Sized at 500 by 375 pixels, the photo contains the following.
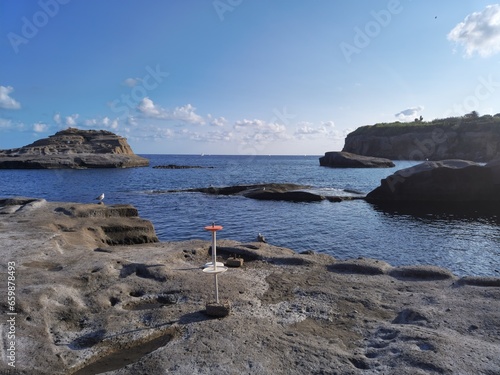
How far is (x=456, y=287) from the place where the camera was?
12.8 meters

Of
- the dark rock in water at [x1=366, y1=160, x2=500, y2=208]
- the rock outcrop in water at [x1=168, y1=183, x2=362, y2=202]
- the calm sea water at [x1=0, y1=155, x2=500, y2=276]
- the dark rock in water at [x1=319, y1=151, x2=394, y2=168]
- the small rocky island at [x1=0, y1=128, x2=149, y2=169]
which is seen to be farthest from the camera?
the small rocky island at [x1=0, y1=128, x2=149, y2=169]

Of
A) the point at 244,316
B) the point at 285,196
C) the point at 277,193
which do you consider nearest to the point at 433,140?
the point at 285,196

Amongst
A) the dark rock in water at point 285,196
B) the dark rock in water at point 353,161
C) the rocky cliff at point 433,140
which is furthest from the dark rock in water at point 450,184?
the rocky cliff at point 433,140

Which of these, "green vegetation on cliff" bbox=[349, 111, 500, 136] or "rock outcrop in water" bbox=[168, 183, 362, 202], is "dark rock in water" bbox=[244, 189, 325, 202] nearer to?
"rock outcrop in water" bbox=[168, 183, 362, 202]

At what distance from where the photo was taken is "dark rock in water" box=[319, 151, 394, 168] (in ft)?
344

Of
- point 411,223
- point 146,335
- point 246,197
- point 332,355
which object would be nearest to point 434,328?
point 332,355

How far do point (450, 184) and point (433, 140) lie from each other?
11172cm

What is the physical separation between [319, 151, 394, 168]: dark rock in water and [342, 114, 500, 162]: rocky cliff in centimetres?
3417

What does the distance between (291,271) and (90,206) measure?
613 inches

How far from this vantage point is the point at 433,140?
460ft

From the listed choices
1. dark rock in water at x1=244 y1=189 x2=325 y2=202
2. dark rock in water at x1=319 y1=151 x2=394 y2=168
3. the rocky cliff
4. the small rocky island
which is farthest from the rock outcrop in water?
the rocky cliff

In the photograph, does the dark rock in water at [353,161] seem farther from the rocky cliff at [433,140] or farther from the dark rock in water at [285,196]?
the dark rock in water at [285,196]

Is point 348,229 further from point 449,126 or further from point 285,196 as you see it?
point 449,126

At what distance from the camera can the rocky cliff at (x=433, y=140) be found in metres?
121
